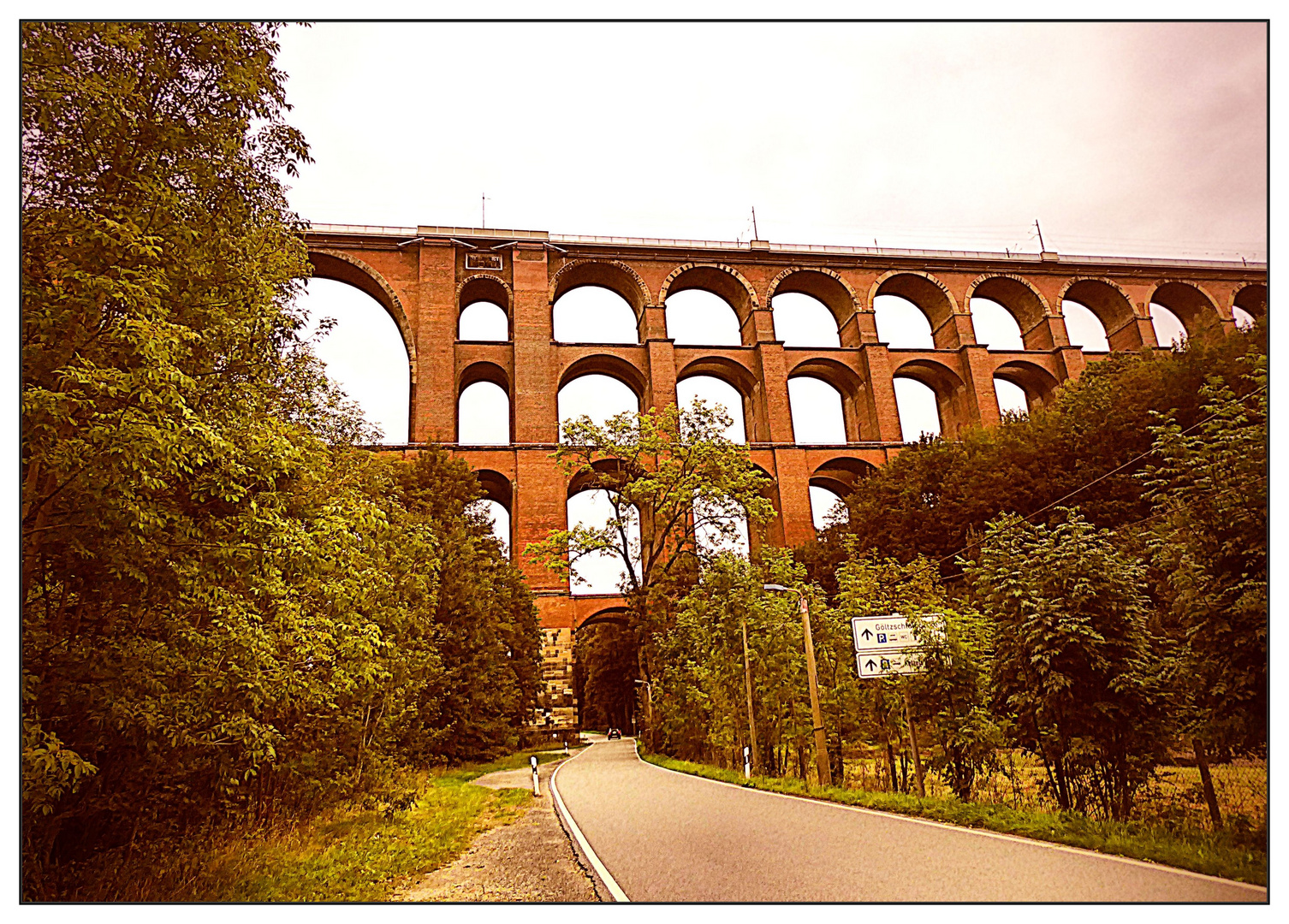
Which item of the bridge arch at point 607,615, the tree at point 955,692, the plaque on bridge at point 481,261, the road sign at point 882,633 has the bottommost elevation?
the tree at point 955,692

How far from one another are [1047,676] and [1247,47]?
18.1 feet

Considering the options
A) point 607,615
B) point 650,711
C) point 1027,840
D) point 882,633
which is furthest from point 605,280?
point 1027,840

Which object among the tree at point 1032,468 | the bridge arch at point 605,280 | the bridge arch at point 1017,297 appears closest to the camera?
the tree at point 1032,468

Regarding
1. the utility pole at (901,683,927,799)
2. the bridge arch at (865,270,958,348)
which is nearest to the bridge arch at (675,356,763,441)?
the bridge arch at (865,270,958,348)

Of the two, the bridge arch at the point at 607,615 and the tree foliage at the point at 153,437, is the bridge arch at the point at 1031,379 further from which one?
the tree foliage at the point at 153,437

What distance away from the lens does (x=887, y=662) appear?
389 inches

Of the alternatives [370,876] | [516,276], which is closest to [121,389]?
[370,876]

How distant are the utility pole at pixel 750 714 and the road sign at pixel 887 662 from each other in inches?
217

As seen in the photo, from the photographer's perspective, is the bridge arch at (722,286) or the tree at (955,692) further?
the bridge arch at (722,286)

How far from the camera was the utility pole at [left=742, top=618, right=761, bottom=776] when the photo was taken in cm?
1519

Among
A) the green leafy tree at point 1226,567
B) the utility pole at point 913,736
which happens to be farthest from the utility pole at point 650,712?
the green leafy tree at point 1226,567

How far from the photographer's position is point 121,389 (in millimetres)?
4562

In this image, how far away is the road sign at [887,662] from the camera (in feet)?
32.2

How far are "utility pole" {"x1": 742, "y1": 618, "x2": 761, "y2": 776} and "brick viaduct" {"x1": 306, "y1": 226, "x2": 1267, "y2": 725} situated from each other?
59.1 feet
